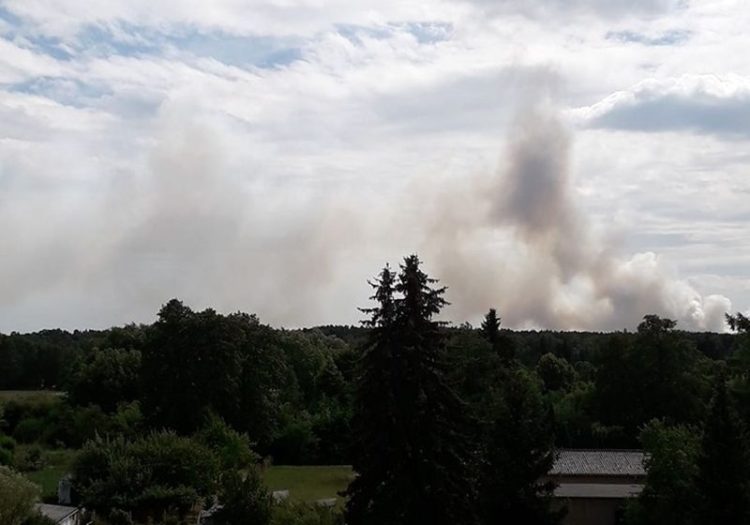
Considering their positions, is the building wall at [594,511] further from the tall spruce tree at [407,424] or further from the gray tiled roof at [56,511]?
the gray tiled roof at [56,511]

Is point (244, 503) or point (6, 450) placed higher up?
point (6, 450)

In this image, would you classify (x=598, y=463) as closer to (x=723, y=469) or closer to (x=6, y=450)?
(x=723, y=469)

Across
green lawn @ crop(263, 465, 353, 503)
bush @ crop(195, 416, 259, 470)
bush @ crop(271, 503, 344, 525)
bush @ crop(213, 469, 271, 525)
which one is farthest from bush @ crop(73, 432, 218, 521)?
bush @ crop(271, 503, 344, 525)

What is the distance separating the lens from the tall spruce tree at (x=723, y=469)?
101ft

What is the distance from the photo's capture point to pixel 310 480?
5803 centimetres

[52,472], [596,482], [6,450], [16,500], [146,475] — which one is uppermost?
[6,450]

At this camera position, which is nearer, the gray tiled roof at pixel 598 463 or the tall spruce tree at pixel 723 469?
the tall spruce tree at pixel 723 469

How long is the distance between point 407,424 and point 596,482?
979 inches

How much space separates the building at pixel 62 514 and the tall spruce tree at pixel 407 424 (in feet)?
59.2

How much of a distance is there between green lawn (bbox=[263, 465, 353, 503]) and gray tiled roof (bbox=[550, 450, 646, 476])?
11.4 meters

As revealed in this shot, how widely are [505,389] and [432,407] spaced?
10967 mm

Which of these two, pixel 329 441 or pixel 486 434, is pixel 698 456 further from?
pixel 329 441

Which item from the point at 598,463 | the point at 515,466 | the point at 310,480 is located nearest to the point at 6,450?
the point at 310,480

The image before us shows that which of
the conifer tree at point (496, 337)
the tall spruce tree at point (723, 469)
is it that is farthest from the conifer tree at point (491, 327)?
the tall spruce tree at point (723, 469)
